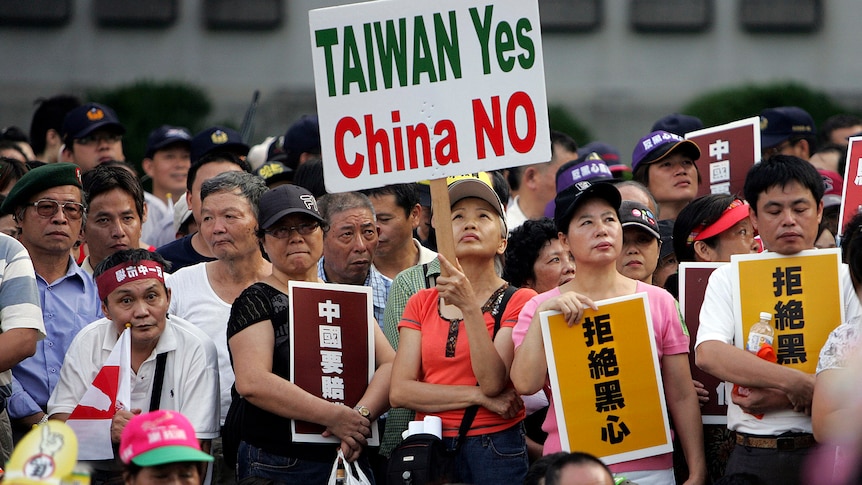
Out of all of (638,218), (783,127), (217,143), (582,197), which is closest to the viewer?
(582,197)

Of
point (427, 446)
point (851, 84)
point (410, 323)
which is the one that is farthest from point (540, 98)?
point (851, 84)

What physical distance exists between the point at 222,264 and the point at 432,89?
185cm

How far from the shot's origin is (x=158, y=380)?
20.3ft

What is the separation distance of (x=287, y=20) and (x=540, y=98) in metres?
13.0

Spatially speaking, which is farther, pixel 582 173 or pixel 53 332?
pixel 582 173

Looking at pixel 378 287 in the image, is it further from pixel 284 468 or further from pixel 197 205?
pixel 197 205

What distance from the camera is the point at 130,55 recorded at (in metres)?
17.9

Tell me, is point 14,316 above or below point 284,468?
above

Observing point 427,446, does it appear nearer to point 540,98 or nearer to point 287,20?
point 540,98

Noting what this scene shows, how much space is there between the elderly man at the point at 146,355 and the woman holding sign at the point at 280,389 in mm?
192

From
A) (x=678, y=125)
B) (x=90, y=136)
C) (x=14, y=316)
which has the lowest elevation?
(x=14, y=316)

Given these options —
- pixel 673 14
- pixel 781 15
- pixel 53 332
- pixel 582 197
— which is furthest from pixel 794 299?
pixel 781 15

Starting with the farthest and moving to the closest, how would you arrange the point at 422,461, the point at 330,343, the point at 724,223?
1. the point at 724,223
2. the point at 330,343
3. the point at 422,461

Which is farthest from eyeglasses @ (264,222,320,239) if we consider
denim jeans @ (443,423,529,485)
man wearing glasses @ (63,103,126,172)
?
man wearing glasses @ (63,103,126,172)
